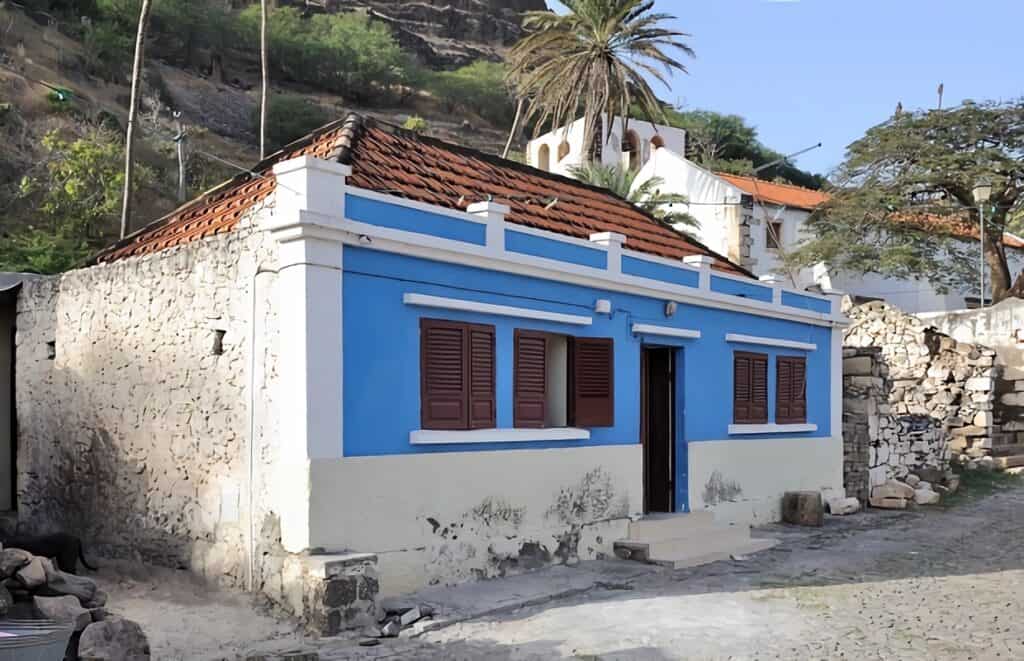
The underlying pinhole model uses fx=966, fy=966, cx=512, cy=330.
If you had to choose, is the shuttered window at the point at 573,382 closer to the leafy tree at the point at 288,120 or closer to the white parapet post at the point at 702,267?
the white parapet post at the point at 702,267

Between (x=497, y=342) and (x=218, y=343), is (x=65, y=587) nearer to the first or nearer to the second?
(x=218, y=343)

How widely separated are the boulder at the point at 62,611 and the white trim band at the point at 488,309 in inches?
161

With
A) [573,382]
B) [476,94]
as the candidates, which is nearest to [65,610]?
[573,382]

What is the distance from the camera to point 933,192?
32656 mm

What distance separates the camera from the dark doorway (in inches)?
527

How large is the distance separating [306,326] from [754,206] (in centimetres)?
3009

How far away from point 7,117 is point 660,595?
1236 inches

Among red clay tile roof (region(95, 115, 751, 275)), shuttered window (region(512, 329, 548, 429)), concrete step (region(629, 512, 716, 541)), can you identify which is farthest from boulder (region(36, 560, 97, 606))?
concrete step (region(629, 512, 716, 541))

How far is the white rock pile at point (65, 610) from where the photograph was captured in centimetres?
623

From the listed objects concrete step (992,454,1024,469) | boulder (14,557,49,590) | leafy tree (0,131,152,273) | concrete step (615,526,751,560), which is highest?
leafy tree (0,131,152,273)

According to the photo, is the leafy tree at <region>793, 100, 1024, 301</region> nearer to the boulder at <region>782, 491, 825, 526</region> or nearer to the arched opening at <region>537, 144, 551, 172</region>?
the arched opening at <region>537, 144, 551, 172</region>

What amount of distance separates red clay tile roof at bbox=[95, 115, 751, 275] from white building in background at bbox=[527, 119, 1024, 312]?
62.4 ft

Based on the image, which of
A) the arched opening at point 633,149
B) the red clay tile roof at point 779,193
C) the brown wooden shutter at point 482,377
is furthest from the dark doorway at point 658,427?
the arched opening at point 633,149

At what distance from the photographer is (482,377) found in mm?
10219
